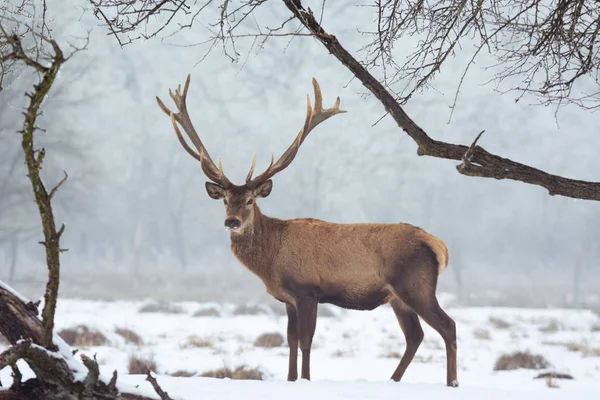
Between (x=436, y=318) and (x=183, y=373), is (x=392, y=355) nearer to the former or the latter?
(x=183, y=373)

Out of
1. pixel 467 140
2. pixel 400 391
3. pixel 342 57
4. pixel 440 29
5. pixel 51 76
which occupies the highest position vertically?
pixel 467 140

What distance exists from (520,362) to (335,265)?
7044 mm

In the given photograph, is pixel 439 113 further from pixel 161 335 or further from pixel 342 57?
pixel 342 57

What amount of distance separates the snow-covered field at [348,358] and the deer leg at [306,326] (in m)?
0.36

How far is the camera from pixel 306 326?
231 inches

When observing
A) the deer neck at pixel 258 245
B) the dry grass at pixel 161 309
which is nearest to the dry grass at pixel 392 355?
the deer neck at pixel 258 245

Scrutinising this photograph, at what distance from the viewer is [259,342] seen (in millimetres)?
14797

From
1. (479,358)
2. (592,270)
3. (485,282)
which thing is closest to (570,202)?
(592,270)

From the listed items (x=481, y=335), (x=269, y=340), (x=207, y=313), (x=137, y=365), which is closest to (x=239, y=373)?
(x=137, y=365)

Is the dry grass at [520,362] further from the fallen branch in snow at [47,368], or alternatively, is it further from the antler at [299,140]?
the fallen branch in snow at [47,368]

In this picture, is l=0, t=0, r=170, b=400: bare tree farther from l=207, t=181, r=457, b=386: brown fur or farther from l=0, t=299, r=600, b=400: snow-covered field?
l=207, t=181, r=457, b=386: brown fur

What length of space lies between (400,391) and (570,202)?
63321mm

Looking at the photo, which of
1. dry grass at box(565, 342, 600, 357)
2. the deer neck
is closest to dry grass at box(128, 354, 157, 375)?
the deer neck

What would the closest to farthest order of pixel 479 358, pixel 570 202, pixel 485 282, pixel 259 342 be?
1. pixel 479 358
2. pixel 259 342
3. pixel 485 282
4. pixel 570 202
